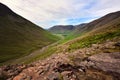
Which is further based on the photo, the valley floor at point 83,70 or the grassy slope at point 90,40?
the grassy slope at point 90,40

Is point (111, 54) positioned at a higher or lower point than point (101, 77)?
higher

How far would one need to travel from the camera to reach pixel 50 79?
2598cm

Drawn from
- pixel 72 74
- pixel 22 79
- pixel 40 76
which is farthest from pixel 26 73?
pixel 72 74

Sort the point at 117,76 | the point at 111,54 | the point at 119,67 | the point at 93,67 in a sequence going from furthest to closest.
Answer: the point at 111,54, the point at 93,67, the point at 119,67, the point at 117,76

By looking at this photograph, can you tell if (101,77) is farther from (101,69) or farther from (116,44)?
(116,44)

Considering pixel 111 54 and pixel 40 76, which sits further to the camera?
pixel 111 54

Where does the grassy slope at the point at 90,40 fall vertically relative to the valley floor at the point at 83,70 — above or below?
above

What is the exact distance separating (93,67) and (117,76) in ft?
14.2

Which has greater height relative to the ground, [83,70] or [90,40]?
[90,40]

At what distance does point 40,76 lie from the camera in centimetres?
2761

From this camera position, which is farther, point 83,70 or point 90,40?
point 90,40

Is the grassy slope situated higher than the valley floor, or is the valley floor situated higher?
the grassy slope

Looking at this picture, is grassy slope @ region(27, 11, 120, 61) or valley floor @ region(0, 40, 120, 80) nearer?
valley floor @ region(0, 40, 120, 80)

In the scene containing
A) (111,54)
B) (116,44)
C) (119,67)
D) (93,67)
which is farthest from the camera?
(116,44)
